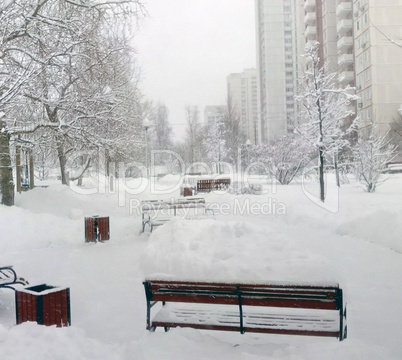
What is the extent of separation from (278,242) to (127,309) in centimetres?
234

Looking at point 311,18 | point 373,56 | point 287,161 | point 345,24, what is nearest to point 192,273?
point 287,161

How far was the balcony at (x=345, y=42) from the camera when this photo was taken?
59.1m

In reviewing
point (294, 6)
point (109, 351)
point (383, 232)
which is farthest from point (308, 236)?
point (294, 6)

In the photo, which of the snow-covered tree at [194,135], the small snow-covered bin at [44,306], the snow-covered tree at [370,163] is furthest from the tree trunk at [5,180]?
the snow-covered tree at [194,135]

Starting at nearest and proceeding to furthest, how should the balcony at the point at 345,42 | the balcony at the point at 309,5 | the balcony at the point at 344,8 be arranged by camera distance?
the balcony at the point at 344,8
the balcony at the point at 345,42
the balcony at the point at 309,5

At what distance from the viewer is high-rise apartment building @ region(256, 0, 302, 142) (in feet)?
328

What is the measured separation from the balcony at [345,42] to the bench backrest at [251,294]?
202ft

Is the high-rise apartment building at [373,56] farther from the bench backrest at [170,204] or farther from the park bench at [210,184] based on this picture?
the bench backrest at [170,204]

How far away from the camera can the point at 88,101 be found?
15.1 meters

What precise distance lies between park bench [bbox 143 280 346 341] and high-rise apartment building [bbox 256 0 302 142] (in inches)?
3701

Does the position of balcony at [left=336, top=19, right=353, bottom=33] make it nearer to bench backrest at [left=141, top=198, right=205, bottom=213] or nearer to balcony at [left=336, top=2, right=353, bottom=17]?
balcony at [left=336, top=2, right=353, bottom=17]

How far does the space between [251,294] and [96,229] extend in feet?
25.8

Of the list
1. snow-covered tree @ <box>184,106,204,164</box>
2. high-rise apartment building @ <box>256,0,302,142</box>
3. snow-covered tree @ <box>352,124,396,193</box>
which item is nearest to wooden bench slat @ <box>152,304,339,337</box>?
snow-covered tree @ <box>352,124,396,193</box>

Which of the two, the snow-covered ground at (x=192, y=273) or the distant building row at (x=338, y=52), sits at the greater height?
the distant building row at (x=338, y=52)
